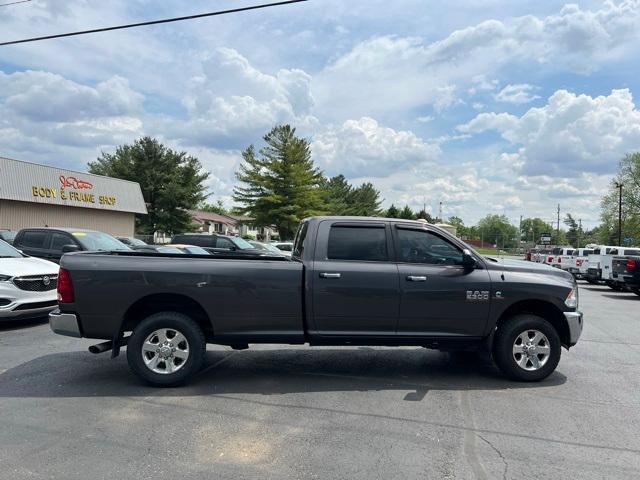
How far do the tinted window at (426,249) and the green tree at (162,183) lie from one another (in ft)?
152

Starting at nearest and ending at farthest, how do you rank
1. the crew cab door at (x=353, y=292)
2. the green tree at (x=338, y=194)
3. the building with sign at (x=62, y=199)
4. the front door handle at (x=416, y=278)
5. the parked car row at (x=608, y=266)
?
the crew cab door at (x=353, y=292) < the front door handle at (x=416, y=278) < the parked car row at (x=608, y=266) < the building with sign at (x=62, y=199) < the green tree at (x=338, y=194)

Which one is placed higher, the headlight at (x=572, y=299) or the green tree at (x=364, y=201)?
the green tree at (x=364, y=201)

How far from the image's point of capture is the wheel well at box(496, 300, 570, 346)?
6.24m

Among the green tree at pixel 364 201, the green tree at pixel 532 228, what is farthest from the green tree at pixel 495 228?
the green tree at pixel 364 201

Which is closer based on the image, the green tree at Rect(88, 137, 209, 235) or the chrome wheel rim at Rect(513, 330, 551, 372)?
the chrome wheel rim at Rect(513, 330, 551, 372)

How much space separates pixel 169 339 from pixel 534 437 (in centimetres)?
371

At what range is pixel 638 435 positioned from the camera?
180 inches

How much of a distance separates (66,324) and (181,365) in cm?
130

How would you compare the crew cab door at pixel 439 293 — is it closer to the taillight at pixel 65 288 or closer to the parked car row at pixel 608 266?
the taillight at pixel 65 288

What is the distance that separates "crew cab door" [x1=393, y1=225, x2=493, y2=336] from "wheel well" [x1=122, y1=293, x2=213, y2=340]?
7.24ft

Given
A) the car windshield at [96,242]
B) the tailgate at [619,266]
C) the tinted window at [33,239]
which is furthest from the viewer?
the tailgate at [619,266]

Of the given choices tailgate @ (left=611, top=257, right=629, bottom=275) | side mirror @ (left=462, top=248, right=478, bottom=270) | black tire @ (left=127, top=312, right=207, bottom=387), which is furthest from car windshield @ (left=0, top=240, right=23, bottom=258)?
tailgate @ (left=611, top=257, right=629, bottom=275)

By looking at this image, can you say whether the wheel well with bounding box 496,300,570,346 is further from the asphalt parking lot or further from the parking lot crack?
the parking lot crack

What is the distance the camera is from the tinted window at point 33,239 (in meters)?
12.5
